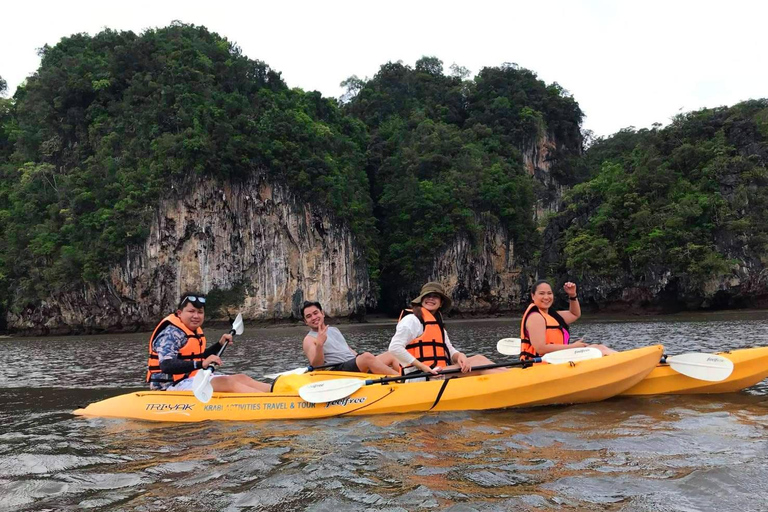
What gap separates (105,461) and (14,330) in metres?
34.6

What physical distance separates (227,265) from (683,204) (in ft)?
87.0

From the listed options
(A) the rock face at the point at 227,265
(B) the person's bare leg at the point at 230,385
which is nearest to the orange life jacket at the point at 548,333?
(B) the person's bare leg at the point at 230,385

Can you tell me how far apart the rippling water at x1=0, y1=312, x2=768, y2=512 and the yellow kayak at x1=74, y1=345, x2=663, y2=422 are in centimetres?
14

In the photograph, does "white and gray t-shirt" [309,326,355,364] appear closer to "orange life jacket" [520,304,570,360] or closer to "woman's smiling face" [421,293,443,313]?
"woman's smiling face" [421,293,443,313]

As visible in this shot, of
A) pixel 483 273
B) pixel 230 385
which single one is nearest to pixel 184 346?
pixel 230 385

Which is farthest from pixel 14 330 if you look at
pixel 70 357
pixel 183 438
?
pixel 183 438

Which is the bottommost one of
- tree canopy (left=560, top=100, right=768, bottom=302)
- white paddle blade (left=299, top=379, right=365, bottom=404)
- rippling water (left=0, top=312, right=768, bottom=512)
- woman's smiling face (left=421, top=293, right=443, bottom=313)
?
rippling water (left=0, top=312, right=768, bottom=512)

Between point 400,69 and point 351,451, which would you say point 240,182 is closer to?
point 400,69

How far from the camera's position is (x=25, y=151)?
3619 centimetres

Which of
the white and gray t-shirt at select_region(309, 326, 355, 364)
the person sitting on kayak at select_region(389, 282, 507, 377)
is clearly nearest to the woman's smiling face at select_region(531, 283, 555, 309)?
the person sitting on kayak at select_region(389, 282, 507, 377)

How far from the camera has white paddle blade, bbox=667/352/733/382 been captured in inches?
226

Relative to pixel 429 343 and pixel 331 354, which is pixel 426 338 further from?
pixel 331 354

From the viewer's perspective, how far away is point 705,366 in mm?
5773

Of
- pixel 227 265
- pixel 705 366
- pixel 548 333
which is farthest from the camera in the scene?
pixel 227 265
